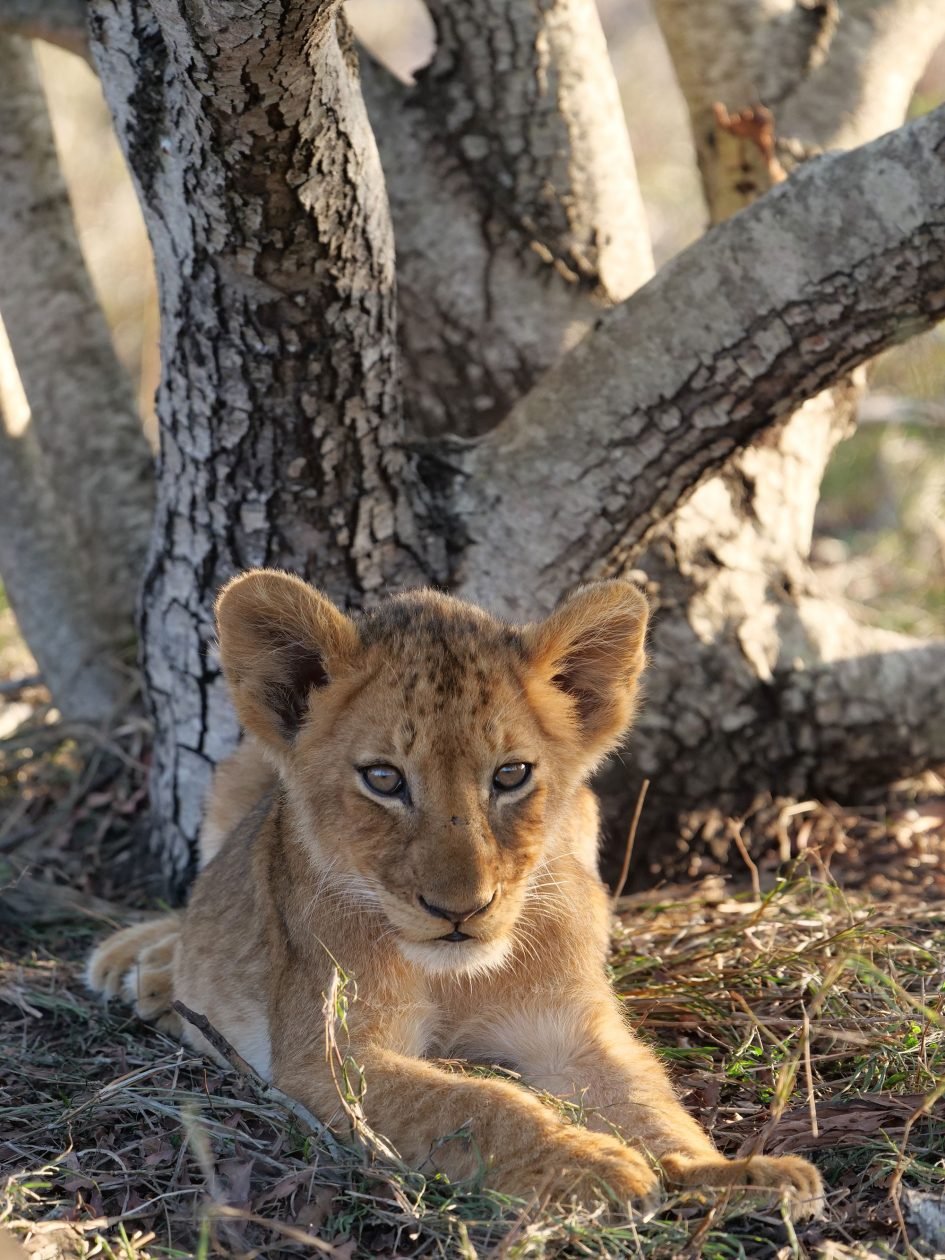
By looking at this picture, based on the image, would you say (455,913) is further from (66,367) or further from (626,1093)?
(66,367)

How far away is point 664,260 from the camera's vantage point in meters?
12.8

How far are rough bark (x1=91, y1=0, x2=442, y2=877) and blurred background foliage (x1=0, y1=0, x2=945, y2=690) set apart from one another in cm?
144

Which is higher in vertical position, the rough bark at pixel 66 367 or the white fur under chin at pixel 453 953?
the rough bark at pixel 66 367

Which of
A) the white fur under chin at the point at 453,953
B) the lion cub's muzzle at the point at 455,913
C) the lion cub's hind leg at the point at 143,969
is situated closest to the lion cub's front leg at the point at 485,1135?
the white fur under chin at the point at 453,953

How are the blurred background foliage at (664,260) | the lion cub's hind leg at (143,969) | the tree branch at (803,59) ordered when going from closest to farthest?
the lion cub's hind leg at (143,969)
the tree branch at (803,59)
the blurred background foliage at (664,260)

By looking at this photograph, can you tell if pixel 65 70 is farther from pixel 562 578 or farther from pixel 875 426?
pixel 562 578

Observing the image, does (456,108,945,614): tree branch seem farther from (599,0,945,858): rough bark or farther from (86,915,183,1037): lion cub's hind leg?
(86,915,183,1037): lion cub's hind leg

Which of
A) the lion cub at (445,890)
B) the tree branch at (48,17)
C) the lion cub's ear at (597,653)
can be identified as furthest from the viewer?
the tree branch at (48,17)

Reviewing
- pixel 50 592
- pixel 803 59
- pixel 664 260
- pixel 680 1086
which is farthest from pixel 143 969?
pixel 664 260

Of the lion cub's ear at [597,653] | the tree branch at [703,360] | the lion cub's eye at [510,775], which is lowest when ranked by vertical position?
the lion cub's eye at [510,775]

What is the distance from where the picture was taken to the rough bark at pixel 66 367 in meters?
5.47

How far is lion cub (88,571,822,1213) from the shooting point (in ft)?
9.67

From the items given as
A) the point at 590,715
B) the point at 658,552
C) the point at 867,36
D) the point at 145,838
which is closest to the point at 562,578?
the point at 658,552

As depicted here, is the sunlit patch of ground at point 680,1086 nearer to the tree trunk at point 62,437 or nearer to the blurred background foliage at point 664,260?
the tree trunk at point 62,437
